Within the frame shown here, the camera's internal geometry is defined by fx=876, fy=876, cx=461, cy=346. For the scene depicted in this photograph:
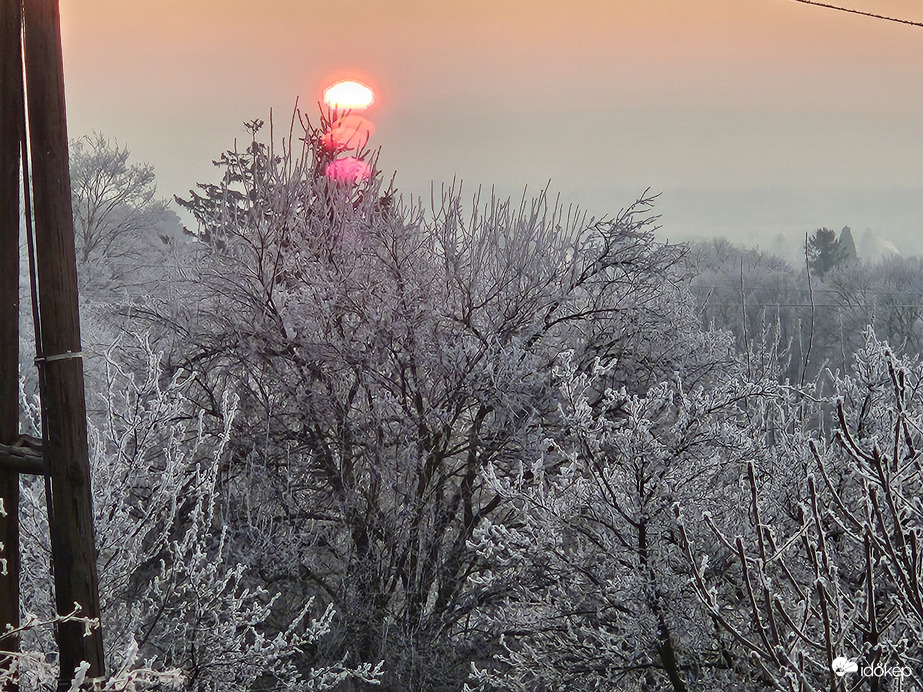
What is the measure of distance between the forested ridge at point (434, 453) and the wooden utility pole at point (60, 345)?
5.05 ft

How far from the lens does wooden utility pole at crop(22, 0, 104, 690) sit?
10.9 feet

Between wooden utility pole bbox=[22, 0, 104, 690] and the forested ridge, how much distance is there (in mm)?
1539

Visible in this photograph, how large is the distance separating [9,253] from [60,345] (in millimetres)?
398

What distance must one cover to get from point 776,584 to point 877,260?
49847mm

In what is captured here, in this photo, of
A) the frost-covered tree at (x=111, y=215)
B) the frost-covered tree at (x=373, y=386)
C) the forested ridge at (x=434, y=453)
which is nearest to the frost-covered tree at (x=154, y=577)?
the forested ridge at (x=434, y=453)

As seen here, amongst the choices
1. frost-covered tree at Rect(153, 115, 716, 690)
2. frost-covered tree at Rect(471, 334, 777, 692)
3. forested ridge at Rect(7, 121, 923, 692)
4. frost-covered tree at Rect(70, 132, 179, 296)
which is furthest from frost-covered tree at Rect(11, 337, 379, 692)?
frost-covered tree at Rect(70, 132, 179, 296)

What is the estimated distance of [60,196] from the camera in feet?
11.0

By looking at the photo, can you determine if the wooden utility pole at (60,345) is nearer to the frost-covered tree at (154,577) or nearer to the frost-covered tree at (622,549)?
the frost-covered tree at (154,577)

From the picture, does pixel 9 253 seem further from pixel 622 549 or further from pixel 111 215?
pixel 111 215

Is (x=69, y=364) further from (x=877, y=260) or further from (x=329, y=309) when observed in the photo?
(x=877, y=260)

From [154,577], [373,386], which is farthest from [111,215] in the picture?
[154,577]

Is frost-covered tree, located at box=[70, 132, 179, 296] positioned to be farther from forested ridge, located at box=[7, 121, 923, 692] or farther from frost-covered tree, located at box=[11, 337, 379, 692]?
frost-covered tree, located at box=[11, 337, 379, 692]

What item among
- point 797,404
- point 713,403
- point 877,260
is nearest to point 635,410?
point 713,403

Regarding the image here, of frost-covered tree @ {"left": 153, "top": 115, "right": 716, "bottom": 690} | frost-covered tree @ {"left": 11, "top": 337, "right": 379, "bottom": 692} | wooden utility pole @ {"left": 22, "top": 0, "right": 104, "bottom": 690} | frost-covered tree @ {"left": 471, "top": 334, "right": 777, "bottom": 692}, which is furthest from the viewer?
frost-covered tree @ {"left": 153, "top": 115, "right": 716, "bottom": 690}
